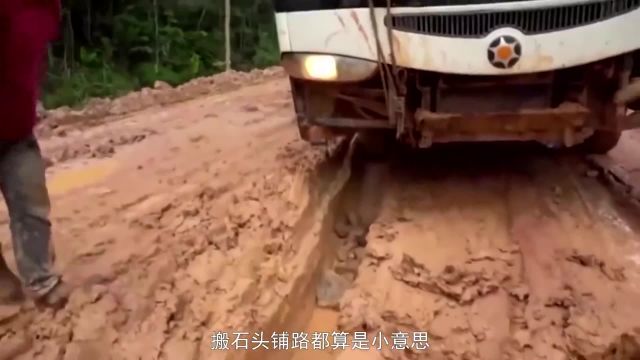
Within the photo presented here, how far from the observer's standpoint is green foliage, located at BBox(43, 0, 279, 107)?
17.3 meters

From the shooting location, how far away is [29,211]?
401 cm

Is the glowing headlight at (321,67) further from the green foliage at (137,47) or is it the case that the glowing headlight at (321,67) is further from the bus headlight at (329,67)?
the green foliage at (137,47)

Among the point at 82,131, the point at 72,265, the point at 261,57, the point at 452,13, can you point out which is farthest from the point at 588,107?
the point at 261,57

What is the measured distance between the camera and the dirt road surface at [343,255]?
4.03 meters

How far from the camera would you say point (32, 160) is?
4.00m

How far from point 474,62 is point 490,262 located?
1.15 meters

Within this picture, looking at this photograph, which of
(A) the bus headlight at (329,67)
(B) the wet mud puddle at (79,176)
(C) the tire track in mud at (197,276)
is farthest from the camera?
(B) the wet mud puddle at (79,176)

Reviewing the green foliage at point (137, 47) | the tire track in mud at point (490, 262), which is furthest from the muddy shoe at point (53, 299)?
the green foliage at point (137, 47)

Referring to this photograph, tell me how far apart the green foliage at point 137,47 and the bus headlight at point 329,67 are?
388 inches

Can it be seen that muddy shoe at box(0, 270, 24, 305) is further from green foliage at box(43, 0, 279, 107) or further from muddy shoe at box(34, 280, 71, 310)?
green foliage at box(43, 0, 279, 107)

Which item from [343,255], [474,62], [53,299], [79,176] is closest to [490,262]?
[343,255]

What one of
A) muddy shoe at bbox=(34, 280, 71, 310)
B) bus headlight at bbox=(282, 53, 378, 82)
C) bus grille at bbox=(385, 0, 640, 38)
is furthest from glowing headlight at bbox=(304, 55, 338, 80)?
muddy shoe at bbox=(34, 280, 71, 310)

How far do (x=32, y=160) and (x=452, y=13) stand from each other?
2455 millimetres

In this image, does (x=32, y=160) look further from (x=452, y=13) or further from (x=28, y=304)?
(x=452, y=13)
